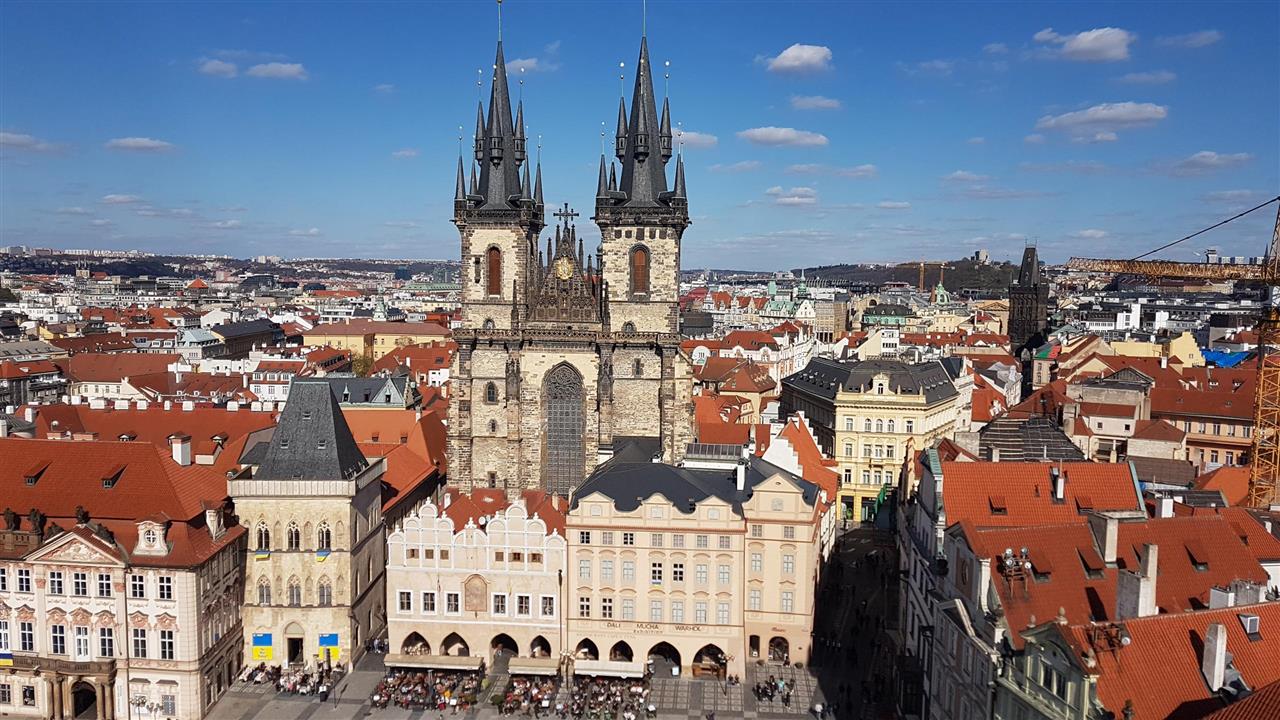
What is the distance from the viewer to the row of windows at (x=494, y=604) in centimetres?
6003

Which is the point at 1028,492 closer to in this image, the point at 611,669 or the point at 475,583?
the point at 611,669

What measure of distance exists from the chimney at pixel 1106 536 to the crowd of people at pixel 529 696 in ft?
94.9

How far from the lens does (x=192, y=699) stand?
54312 millimetres

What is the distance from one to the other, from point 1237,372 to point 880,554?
54927 millimetres

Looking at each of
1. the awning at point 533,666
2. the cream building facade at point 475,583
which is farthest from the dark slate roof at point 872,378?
the awning at point 533,666

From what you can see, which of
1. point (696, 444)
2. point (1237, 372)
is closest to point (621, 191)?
point (696, 444)

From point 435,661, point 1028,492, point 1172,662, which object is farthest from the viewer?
point 435,661

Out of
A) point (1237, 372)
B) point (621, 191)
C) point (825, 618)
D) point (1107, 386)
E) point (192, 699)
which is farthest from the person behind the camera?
point (1237, 372)

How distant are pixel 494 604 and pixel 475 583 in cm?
162

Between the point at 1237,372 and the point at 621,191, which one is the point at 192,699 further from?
the point at 1237,372

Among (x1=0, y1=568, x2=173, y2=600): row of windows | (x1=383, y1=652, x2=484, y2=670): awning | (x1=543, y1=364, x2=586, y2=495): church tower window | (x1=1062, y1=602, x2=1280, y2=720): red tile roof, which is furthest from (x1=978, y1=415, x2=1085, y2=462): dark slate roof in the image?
(x1=0, y1=568, x2=173, y2=600): row of windows

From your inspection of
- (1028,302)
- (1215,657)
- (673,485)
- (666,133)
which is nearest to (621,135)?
(666,133)

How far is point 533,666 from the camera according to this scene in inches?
2299

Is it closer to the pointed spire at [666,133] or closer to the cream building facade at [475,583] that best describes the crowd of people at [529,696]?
the cream building facade at [475,583]
